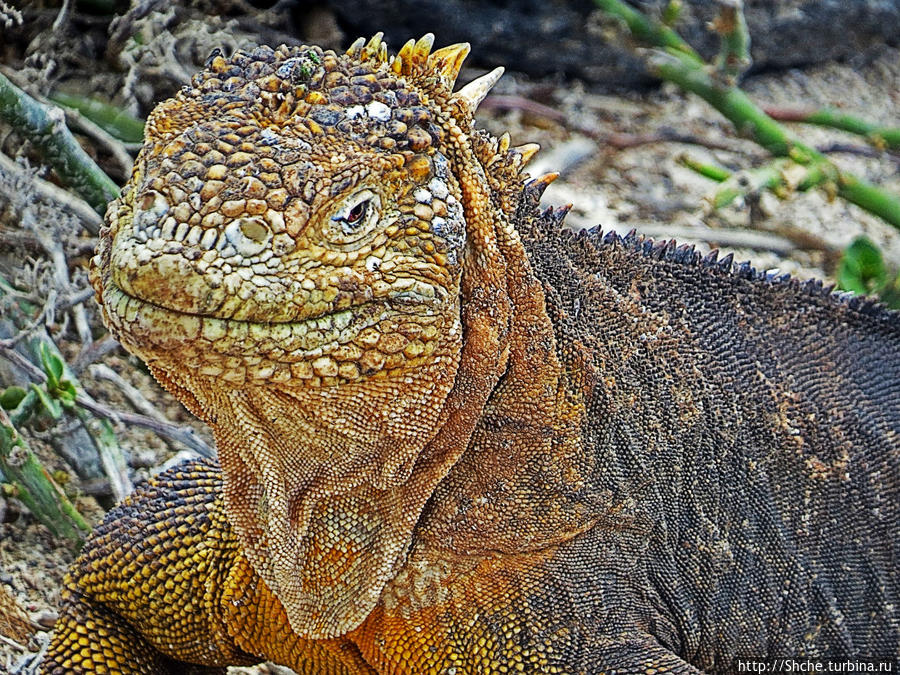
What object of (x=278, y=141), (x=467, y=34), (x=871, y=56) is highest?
(x=278, y=141)

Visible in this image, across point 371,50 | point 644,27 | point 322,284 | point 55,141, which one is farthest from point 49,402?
point 644,27

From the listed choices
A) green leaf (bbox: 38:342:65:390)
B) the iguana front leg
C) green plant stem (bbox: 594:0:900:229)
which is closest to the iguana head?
the iguana front leg

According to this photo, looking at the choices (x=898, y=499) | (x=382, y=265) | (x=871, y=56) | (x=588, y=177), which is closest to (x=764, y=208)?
(x=588, y=177)

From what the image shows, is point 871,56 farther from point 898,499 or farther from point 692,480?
point 692,480

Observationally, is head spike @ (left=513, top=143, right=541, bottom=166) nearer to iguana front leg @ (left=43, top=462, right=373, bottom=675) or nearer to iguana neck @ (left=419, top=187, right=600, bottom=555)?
iguana neck @ (left=419, top=187, right=600, bottom=555)

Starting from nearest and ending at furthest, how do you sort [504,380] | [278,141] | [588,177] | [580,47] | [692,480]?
[278,141] < [504,380] < [692,480] < [588,177] < [580,47]

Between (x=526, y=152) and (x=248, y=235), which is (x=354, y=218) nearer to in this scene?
(x=248, y=235)

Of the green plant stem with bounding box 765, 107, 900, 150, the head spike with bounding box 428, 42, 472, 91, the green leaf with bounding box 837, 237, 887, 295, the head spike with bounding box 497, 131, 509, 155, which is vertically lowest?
the green leaf with bounding box 837, 237, 887, 295

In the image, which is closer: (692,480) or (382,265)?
(382,265)
